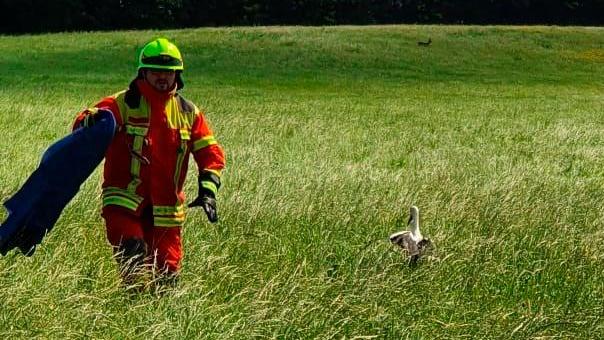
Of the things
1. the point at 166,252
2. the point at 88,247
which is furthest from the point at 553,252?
the point at 88,247

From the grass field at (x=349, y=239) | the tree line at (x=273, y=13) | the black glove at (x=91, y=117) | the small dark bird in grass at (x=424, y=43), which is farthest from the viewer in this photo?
the tree line at (x=273, y=13)

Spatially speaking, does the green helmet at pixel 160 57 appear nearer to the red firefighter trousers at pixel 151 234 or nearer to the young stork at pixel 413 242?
the red firefighter trousers at pixel 151 234

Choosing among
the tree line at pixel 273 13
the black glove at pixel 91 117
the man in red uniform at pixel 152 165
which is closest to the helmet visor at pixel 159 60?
the man in red uniform at pixel 152 165

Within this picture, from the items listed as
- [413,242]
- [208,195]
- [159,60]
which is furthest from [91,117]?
[413,242]

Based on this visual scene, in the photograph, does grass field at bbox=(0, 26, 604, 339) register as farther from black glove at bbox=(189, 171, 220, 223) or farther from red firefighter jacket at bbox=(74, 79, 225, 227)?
red firefighter jacket at bbox=(74, 79, 225, 227)

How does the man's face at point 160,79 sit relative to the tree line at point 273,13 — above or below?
above

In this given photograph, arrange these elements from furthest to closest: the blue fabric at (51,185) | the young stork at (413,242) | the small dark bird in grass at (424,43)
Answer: the small dark bird in grass at (424,43), the young stork at (413,242), the blue fabric at (51,185)

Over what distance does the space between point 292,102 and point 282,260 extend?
2154cm

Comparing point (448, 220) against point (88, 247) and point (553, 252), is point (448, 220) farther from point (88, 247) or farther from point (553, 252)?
point (88, 247)

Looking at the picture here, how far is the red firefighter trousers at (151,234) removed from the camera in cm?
563

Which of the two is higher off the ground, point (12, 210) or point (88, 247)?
point (12, 210)

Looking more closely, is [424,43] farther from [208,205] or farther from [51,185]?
[51,185]

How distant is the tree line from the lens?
62125 millimetres

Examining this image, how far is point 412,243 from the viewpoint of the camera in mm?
5832
